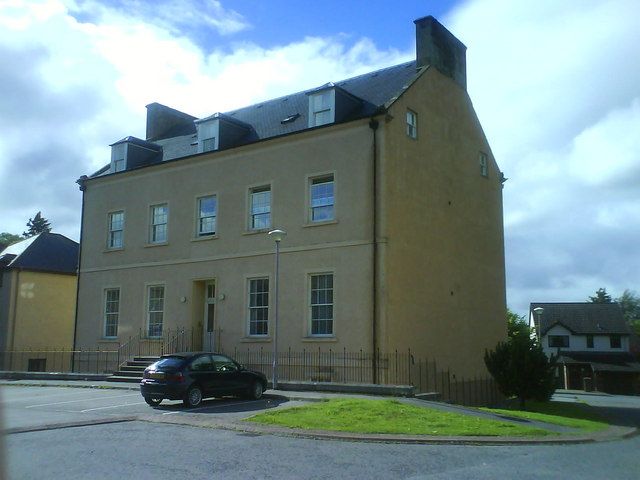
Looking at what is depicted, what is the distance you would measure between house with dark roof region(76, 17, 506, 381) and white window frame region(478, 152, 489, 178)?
95 millimetres

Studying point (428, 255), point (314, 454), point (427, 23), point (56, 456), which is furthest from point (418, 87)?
point (56, 456)

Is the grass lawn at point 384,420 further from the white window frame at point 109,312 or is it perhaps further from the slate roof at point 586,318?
the slate roof at point 586,318

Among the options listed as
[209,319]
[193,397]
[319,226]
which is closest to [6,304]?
[209,319]

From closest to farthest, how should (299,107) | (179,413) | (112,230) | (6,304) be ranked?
(179,413) < (299,107) < (112,230) < (6,304)

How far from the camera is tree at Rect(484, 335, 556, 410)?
23.4m

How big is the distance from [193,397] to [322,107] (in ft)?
39.8

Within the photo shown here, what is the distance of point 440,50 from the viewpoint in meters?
27.9

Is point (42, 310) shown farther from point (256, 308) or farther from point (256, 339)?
point (256, 339)

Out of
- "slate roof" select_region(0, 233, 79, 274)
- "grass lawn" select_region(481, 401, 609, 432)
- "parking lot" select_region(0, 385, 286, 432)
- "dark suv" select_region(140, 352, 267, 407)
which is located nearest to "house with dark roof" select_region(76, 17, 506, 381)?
"grass lawn" select_region(481, 401, 609, 432)

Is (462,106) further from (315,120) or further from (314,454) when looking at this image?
(314,454)

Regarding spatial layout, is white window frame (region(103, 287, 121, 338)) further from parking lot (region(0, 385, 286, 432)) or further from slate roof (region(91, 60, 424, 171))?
parking lot (region(0, 385, 286, 432))

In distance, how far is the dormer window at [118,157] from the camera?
104 feet

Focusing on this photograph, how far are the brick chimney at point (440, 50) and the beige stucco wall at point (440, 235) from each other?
0.57m

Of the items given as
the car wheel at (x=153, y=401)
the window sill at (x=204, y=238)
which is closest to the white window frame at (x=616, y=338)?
the window sill at (x=204, y=238)
